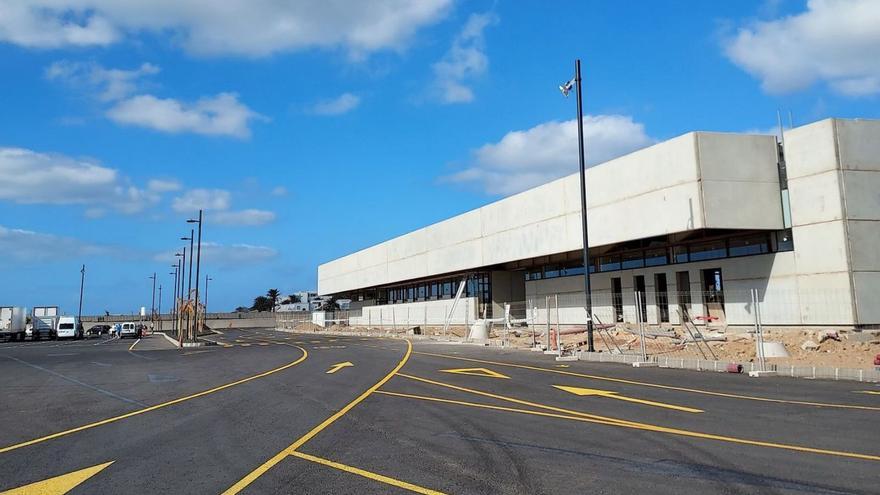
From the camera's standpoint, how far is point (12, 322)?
217 ft

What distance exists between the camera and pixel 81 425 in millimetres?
9930

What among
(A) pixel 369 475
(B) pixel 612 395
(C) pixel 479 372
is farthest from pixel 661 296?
(A) pixel 369 475

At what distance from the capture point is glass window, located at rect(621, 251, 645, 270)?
111 feet

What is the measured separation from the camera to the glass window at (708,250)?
29.3 m

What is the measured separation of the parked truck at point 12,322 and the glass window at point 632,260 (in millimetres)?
64322

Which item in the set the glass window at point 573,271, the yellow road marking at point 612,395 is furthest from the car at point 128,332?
the yellow road marking at point 612,395

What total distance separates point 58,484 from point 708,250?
29047 mm

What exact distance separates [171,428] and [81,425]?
5.67 feet

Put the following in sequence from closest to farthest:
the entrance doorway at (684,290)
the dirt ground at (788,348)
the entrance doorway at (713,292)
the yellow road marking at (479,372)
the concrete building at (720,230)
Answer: the yellow road marking at (479,372) → the dirt ground at (788,348) → the concrete building at (720,230) → the entrance doorway at (713,292) → the entrance doorway at (684,290)

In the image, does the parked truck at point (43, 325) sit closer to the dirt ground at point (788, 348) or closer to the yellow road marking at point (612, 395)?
the dirt ground at point (788, 348)

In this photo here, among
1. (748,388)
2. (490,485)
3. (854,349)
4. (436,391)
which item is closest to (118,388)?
(436,391)

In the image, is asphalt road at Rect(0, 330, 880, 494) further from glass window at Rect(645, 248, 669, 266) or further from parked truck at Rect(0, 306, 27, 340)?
parked truck at Rect(0, 306, 27, 340)

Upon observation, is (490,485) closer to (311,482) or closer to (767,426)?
(311,482)

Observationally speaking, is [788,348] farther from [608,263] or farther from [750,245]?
[608,263]
